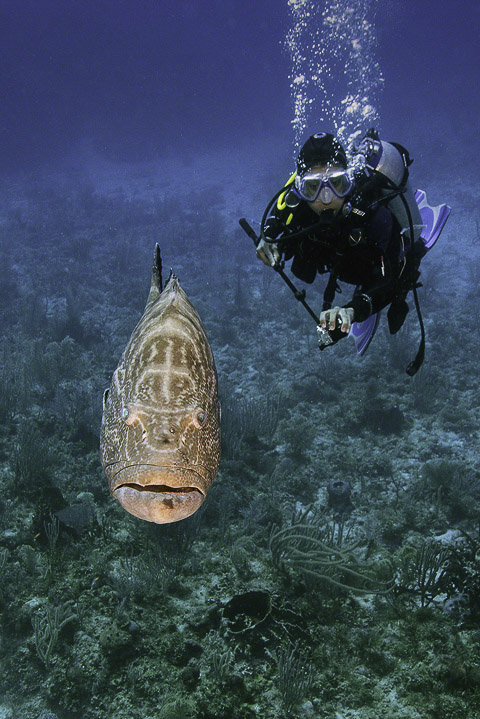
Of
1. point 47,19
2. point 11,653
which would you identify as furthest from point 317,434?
point 47,19

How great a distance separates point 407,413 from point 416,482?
2363mm

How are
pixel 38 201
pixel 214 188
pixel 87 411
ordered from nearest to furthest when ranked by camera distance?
1. pixel 87 411
2. pixel 38 201
3. pixel 214 188

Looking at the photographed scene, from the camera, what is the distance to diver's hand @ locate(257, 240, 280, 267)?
14.4 feet

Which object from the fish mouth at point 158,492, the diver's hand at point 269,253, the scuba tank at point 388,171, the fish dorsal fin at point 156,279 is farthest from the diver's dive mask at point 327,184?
the fish mouth at point 158,492

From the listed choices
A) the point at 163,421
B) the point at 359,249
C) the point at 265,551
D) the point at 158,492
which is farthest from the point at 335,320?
the point at 265,551

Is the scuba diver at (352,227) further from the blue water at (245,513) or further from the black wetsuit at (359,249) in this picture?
the blue water at (245,513)

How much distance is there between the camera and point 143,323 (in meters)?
2.96

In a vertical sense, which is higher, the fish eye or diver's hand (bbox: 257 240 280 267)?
diver's hand (bbox: 257 240 280 267)

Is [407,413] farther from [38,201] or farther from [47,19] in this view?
[47,19]

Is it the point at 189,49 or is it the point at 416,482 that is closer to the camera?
the point at 416,482

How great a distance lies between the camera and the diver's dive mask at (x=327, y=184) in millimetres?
3957

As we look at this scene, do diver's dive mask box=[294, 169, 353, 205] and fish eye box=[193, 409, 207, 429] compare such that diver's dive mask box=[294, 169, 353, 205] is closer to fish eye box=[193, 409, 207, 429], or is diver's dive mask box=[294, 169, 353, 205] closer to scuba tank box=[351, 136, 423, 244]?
scuba tank box=[351, 136, 423, 244]

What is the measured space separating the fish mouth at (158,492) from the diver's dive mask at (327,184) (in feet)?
10.7

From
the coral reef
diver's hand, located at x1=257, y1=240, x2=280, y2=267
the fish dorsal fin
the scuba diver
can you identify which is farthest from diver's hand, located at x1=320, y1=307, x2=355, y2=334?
the coral reef
